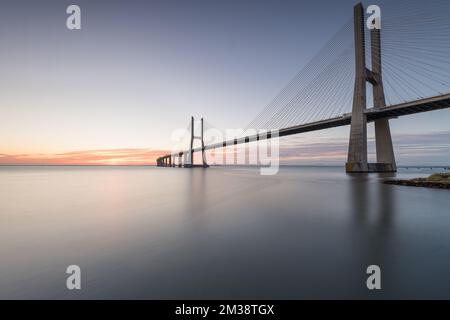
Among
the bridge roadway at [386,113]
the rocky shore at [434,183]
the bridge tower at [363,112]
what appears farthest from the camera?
the bridge tower at [363,112]

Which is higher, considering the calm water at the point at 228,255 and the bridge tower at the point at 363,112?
the bridge tower at the point at 363,112

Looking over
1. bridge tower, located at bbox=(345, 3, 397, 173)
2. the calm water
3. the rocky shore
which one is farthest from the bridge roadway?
the calm water

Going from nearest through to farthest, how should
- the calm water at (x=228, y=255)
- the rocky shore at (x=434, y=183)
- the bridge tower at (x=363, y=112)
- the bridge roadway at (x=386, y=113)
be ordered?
the calm water at (x=228, y=255) → the rocky shore at (x=434, y=183) → the bridge roadway at (x=386, y=113) → the bridge tower at (x=363, y=112)

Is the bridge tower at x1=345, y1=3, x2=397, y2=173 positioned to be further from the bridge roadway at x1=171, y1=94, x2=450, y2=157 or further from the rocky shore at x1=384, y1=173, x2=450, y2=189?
the rocky shore at x1=384, y1=173, x2=450, y2=189

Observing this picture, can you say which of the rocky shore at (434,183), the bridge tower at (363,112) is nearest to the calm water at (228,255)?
the rocky shore at (434,183)

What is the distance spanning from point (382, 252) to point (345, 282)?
1.56 metres

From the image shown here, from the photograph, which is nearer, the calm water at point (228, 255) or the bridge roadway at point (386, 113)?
the calm water at point (228, 255)

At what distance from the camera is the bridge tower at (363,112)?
26.1 meters

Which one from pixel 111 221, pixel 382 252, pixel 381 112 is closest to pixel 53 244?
pixel 111 221

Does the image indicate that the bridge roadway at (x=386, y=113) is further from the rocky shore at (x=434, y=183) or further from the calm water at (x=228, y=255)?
the calm water at (x=228, y=255)

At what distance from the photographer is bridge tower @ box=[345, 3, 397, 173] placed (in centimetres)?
2609

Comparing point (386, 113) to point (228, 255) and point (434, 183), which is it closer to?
point (434, 183)

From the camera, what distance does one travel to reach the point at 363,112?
25656mm
